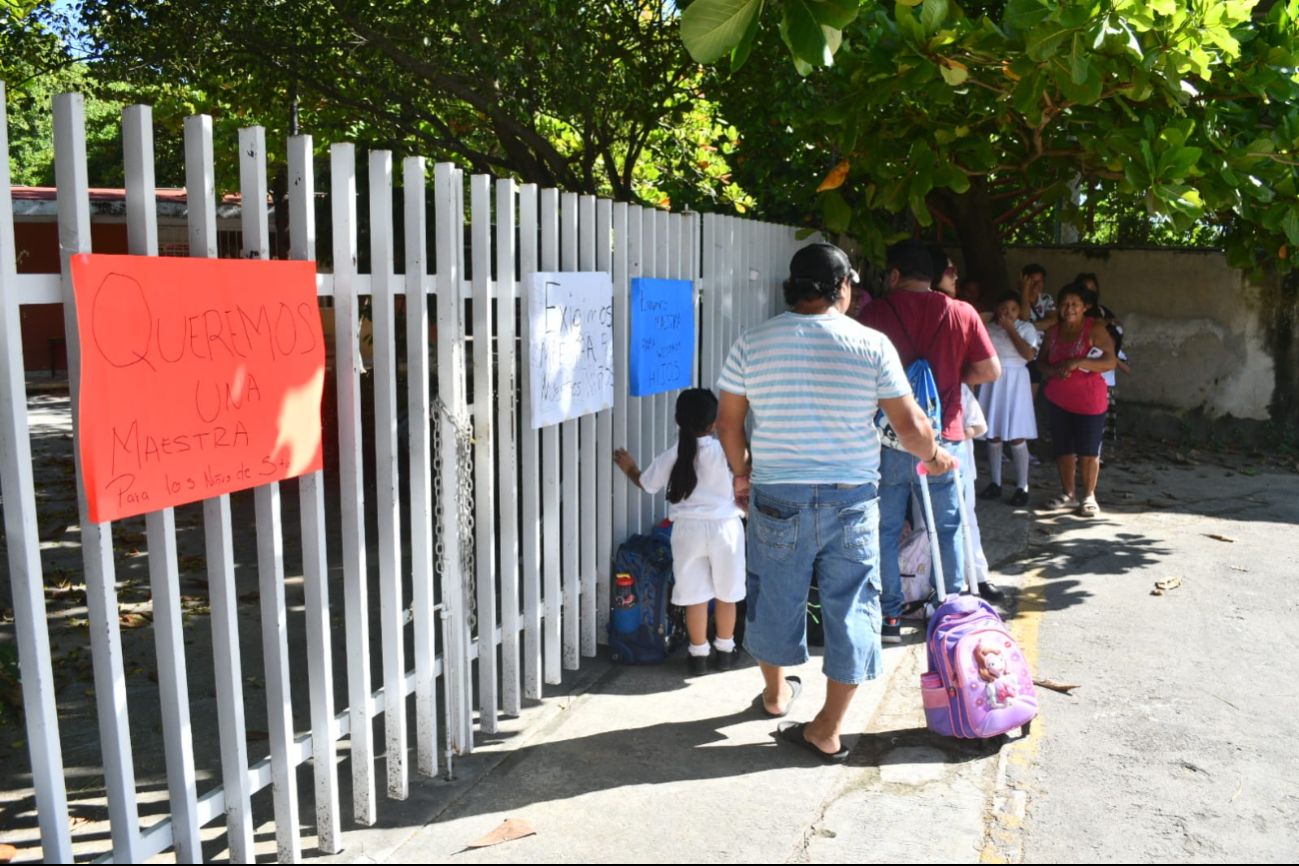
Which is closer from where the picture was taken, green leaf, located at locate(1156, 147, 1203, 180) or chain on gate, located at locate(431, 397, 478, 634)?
chain on gate, located at locate(431, 397, 478, 634)

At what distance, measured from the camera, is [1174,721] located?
495 centimetres

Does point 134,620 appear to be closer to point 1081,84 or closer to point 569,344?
point 569,344

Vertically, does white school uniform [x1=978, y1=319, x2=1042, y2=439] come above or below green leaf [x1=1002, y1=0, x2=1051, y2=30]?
below

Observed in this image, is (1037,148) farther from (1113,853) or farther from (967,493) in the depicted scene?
(1113,853)

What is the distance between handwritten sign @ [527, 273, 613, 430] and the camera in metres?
4.74

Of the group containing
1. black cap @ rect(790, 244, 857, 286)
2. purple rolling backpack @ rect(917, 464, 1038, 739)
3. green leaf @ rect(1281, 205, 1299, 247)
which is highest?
green leaf @ rect(1281, 205, 1299, 247)

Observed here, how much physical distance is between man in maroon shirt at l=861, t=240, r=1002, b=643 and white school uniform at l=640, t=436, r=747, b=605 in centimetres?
87

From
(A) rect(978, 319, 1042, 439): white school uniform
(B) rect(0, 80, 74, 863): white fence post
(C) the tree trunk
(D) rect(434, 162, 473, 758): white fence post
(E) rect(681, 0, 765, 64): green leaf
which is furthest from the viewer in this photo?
(C) the tree trunk

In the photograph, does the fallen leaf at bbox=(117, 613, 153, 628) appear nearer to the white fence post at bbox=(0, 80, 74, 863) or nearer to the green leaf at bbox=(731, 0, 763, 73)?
the white fence post at bbox=(0, 80, 74, 863)

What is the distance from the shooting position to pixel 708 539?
17.2 ft

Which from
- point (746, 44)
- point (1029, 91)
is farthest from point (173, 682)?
point (1029, 91)

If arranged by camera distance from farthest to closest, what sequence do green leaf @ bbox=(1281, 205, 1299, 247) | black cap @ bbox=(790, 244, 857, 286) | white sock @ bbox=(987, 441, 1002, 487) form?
1. white sock @ bbox=(987, 441, 1002, 487)
2. green leaf @ bbox=(1281, 205, 1299, 247)
3. black cap @ bbox=(790, 244, 857, 286)

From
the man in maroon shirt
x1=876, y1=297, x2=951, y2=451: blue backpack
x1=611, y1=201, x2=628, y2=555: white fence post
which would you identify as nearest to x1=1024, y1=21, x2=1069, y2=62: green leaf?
the man in maroon shirt

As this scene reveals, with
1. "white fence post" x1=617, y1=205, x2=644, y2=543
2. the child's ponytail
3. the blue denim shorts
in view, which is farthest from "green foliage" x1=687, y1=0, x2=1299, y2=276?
the blue denim shorts
